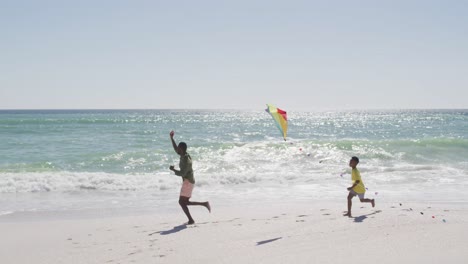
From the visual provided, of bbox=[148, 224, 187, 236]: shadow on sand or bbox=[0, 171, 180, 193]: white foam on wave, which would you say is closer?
bbox=[148, 224, 187, 236]: shadow on sand

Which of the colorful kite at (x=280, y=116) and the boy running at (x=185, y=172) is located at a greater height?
the colorful kite at (x=280, y=116)

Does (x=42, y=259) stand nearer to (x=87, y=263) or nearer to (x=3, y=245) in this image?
(x=87, y=263)

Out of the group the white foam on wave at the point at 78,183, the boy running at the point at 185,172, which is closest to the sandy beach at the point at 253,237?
the boy running at the point at 185,172

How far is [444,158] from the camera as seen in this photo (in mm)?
21094

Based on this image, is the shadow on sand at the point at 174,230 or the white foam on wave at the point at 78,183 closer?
the shadow on sand at the point at 174,230

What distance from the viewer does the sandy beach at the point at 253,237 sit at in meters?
5.62

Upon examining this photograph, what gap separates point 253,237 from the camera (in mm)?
6641

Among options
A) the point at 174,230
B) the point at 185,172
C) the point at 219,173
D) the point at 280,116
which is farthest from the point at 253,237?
the point at 219,173

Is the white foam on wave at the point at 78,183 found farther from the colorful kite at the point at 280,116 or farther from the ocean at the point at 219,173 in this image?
the colorful kite at the point at 280,116

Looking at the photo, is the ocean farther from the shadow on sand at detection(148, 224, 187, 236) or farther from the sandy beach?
the shadow on sand at detection(148, 224, 187, 236)

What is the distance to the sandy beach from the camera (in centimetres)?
562

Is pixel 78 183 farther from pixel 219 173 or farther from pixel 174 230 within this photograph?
pixel 174 230

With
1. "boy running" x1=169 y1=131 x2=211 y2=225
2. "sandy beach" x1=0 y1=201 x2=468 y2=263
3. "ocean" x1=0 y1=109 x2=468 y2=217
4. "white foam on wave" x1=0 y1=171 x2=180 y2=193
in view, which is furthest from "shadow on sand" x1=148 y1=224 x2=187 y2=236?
"white foam on wave" x1=0 y1=171 x2=180 y2=193

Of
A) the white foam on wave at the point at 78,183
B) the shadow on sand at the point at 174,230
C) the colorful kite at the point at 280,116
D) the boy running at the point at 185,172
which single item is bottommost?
the white foam on wave at the point at 78,183
